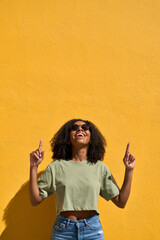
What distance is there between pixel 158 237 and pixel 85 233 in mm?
1022

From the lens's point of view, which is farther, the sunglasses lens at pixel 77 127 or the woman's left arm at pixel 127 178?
the sunglasses lens at pixel 77 127

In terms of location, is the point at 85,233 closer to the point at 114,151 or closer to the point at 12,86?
the point at 114,151

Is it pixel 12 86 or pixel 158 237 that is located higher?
pixel 12 86

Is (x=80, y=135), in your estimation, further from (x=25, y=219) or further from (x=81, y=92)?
(x=25, y=219)

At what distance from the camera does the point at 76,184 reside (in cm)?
200

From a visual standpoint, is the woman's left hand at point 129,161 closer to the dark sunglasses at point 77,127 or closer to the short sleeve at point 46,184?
the dark sunglasses at point 77,127

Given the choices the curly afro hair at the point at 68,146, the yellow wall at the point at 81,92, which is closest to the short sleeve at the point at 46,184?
the curly afro hair at the point at 68,146

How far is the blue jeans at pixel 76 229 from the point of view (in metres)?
1.91

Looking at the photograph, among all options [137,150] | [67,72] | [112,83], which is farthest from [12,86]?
[137,150]

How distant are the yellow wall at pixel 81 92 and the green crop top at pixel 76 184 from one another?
0.49 metres

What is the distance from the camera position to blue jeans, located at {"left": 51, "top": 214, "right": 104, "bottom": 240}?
1912 millimetres

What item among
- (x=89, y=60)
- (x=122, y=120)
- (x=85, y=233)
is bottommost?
(x=85, y=233)

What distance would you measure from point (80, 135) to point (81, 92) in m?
0.65

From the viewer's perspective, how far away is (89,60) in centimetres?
270
